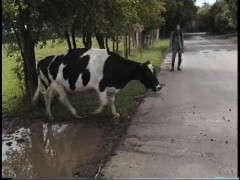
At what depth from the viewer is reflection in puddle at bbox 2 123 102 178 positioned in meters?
6.25

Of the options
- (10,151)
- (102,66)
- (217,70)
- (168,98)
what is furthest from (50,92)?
(217,70)

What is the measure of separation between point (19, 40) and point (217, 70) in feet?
31.9

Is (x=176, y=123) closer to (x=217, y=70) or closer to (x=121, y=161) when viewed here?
(x=121, y=161)

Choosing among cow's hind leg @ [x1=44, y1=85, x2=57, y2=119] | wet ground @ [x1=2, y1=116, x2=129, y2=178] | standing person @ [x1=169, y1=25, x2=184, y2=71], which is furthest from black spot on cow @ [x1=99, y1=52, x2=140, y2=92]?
standing person @ [x1=169, y1=25, x2=184, y2=71]

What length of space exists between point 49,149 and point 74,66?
7.39 feet

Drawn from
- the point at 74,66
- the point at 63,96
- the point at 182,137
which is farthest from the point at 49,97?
the point at 182,137

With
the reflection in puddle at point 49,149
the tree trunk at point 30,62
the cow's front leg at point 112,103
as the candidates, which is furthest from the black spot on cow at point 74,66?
the tree trunk at point 30,62

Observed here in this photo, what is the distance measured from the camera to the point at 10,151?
7309 mm

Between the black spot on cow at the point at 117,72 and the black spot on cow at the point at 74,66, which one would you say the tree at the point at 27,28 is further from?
the black spot on cow at the point at 117,72

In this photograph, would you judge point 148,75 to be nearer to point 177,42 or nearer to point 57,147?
point 57,147

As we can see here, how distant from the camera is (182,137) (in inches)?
302

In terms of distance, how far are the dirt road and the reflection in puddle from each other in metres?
0.52

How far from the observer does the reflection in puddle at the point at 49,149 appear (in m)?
6.25

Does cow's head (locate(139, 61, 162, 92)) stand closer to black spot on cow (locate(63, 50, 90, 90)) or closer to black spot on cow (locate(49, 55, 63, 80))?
black spot on cow (locate(63, 50, 90, 90))
